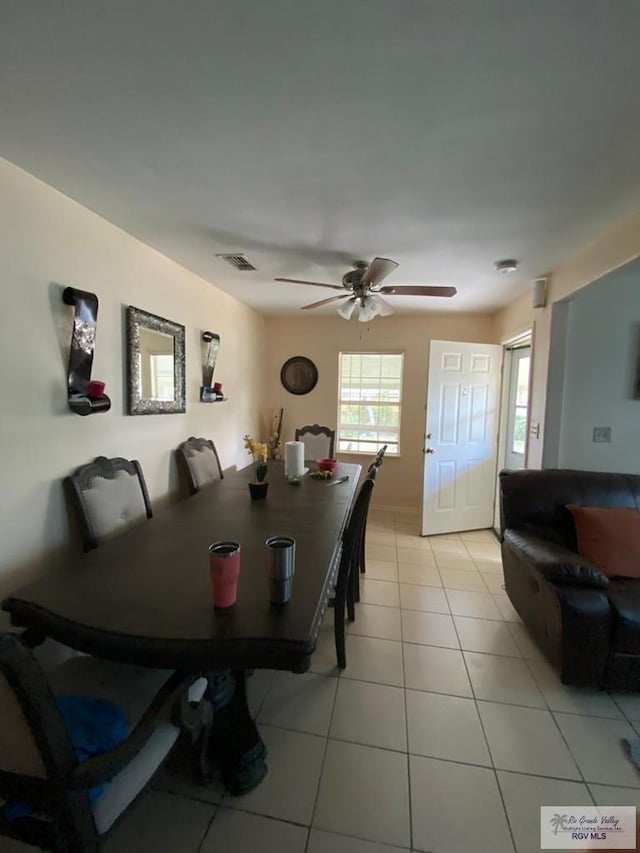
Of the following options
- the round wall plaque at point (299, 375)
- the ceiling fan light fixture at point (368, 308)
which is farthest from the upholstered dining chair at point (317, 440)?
the ceiling fan light fixture at point (368, 308)

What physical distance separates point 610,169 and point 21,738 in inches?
105

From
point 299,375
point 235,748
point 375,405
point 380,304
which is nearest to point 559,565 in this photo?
point 235,748

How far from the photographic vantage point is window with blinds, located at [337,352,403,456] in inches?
186

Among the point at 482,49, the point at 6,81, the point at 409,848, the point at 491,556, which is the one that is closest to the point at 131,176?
the point at 6,81

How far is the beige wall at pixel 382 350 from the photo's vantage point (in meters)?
4.51

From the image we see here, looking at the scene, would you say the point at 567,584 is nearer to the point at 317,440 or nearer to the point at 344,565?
the point at 344,565

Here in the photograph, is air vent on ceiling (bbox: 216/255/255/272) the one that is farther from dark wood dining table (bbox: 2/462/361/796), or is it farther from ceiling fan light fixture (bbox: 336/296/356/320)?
dark wood dining table (bbox: 2/462/361/796)

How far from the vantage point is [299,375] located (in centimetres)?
486

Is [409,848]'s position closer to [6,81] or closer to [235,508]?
[235,508]

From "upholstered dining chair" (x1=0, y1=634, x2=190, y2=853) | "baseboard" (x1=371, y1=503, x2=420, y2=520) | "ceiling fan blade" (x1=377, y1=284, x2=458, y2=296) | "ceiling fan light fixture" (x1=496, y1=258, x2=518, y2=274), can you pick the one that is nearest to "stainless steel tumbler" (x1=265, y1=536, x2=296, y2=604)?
"upholstered dining chair" (x1=0, y1=634, x2=190, y2=853)

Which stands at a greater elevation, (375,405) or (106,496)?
(375,405)

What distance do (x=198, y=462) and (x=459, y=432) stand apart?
262cm

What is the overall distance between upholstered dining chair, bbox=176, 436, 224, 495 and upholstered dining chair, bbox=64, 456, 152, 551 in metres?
0.53

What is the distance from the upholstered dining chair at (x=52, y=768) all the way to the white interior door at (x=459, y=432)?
10.8 feet
